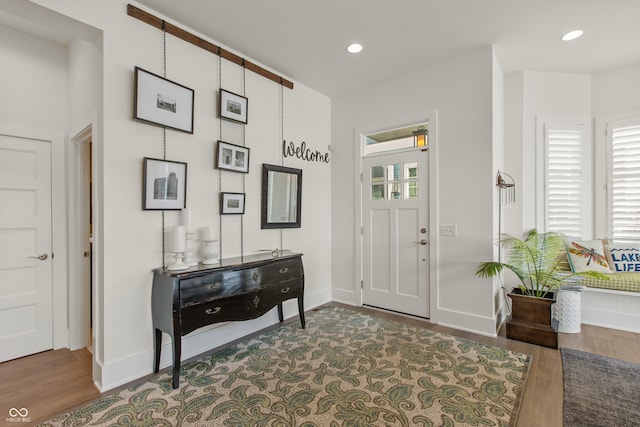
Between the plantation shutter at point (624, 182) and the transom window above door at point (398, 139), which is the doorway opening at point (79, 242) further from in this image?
the plantation shutter at point (624, 182)

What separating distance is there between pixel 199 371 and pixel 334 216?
8.46ft

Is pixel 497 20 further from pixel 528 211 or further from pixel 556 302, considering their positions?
pixel 556 302

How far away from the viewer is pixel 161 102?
2551 mm

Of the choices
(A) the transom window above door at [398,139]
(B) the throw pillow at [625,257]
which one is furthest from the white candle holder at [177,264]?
(B) the throw pillow at [625,257]

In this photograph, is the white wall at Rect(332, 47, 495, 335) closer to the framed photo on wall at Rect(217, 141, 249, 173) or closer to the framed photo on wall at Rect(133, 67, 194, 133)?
the framed photo on wall at Rect(217, 141, 249, 173)

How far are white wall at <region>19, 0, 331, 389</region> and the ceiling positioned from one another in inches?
12.8

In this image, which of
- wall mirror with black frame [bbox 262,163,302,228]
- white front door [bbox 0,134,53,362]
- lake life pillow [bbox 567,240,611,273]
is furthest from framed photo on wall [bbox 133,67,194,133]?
lake life pillow [bbox 567,240,611,273]

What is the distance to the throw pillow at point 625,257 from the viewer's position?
136 inches

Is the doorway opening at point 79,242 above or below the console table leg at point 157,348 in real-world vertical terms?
above

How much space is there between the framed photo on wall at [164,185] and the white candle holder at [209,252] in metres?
0.39

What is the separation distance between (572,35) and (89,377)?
5.18 metres

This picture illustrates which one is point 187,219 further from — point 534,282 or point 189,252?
point 534,282

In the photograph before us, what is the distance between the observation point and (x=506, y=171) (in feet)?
12.8

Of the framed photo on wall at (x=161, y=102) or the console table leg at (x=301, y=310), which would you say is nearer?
the framed photo on wall at (x=161, y=102)
